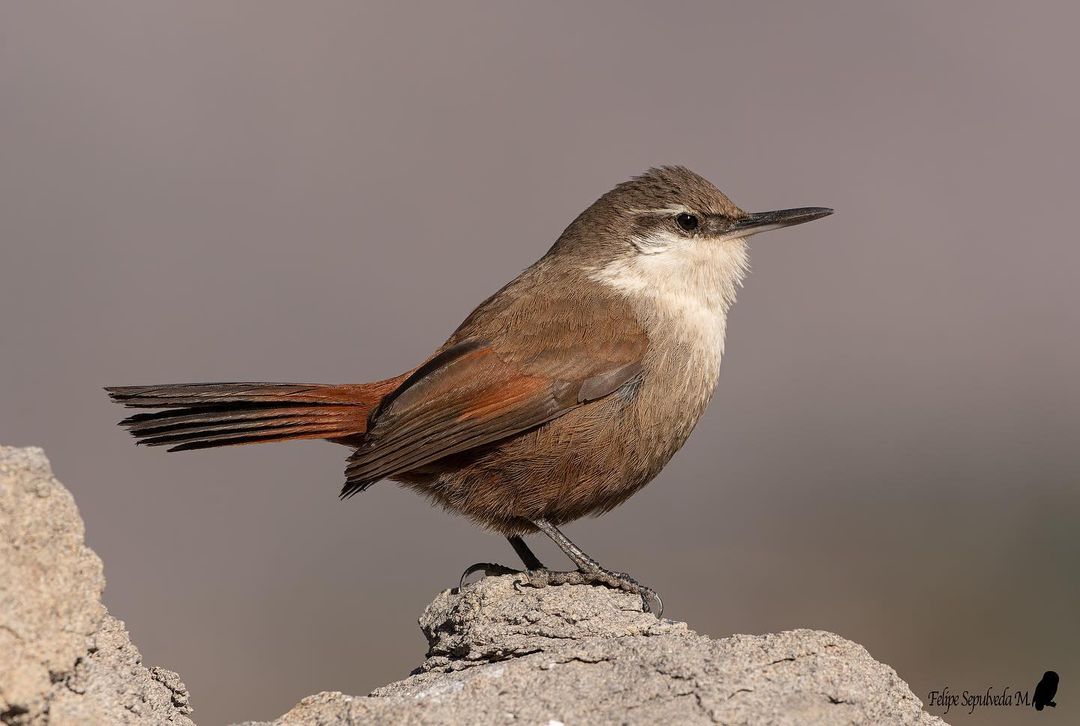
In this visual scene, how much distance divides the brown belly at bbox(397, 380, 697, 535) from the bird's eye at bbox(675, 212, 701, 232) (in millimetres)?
1156

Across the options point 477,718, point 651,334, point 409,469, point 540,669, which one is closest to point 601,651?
point 540,669

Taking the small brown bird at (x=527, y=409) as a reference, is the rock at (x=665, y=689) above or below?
below

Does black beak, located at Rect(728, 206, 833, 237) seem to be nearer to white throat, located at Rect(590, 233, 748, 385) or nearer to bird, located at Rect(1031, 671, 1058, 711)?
white throat, located at Rect(590, 233, 748, 385)

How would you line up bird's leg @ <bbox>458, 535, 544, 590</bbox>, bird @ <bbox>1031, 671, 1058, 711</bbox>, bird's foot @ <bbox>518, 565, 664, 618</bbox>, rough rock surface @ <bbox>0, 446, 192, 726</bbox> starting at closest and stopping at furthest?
rough rock surface @ <bbox>0, 446, 192, 726</bbox>
bird's foot @ <bbox>518, 565, 664, 618</bbox>
bird's leg @ <bbox>458, 535, 544, 590</bbox>
bird @ <bbox>1031, 671, 1058, 711</bbox>

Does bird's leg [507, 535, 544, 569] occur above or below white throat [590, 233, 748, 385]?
below

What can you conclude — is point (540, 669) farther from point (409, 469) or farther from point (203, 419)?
point (203, 419)

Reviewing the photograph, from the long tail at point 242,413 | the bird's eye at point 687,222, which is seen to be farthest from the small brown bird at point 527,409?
the bird's eye at point 687,222

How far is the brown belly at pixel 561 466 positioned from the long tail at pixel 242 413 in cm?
40

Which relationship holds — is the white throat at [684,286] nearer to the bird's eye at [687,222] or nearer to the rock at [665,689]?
the bird's eye at [687,222]

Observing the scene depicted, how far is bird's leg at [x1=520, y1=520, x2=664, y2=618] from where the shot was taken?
17.5ft

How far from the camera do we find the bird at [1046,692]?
7.35 m

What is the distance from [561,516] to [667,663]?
1925 mm

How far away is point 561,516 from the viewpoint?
592cm

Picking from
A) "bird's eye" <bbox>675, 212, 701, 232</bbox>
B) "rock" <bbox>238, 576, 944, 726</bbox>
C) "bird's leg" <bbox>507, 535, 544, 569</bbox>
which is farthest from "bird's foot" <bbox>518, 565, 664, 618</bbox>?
"bird's eye" <bbox>675, 212, 701, 232</bbox>
